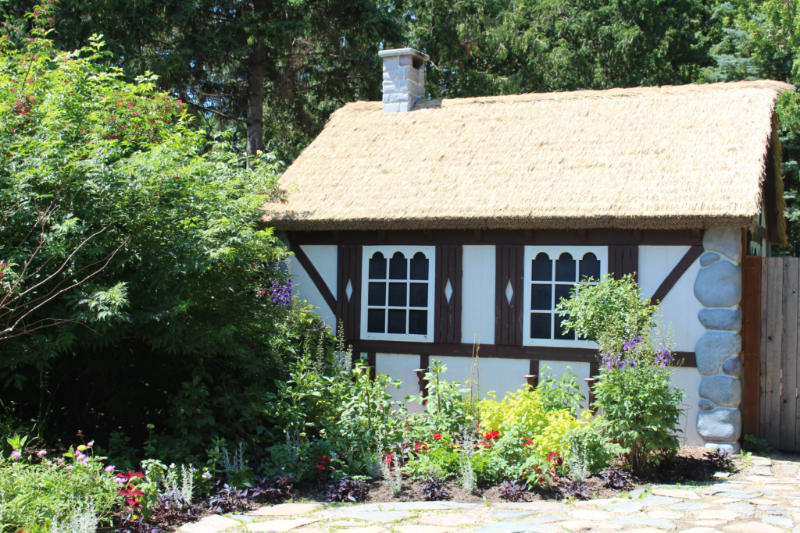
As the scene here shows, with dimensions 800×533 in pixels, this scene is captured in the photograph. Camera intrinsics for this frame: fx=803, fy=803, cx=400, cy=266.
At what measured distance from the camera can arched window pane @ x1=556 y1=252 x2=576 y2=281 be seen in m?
8.73

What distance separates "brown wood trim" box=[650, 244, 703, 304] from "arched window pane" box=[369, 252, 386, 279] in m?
3.10

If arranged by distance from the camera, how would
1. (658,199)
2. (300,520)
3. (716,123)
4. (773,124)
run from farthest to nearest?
1. (773,124)
2. (716,123)
3. (658,199)
4. (300,520)

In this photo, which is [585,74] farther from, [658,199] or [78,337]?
[78,337]

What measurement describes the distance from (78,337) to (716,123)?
7.21m

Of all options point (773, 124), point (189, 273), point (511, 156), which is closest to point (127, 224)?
point (189, 273)

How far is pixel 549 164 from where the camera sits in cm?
929

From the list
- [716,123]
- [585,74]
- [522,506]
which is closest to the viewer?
[522,506]

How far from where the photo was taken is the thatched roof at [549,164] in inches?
321

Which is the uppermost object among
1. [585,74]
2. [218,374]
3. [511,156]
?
[585,74]

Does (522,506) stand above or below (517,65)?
below

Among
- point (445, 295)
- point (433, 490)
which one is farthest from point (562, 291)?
point (433, 490)

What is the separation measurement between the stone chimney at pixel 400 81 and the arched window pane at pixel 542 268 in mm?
3967

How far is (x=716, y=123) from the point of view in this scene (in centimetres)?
928

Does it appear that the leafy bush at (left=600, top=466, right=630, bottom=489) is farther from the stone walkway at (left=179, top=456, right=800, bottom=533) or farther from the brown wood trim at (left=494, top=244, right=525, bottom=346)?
the brown wood trim at (left=494, top=244, right=525, bottom=346)
